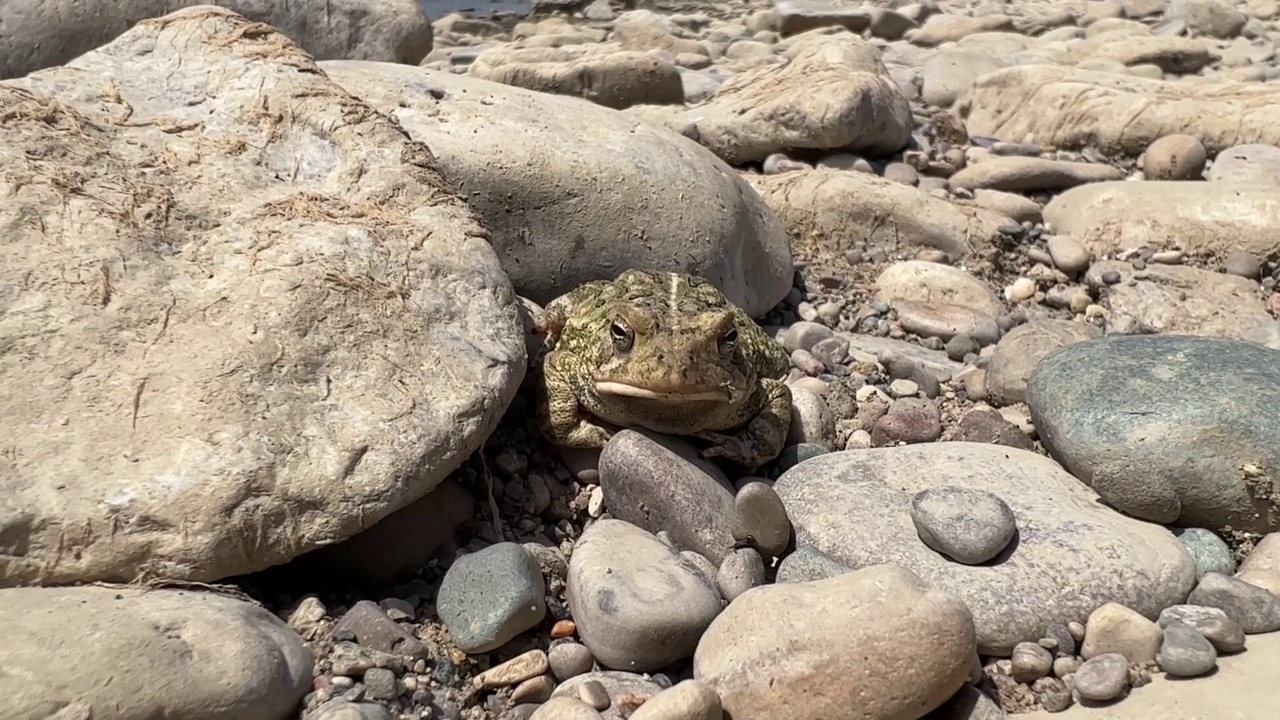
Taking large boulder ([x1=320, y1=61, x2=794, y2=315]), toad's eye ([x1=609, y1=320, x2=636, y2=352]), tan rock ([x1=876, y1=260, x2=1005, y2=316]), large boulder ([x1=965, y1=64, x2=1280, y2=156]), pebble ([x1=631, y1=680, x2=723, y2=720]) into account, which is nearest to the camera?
pebble ([x1=631, y1=680, x2=723, y2=720])

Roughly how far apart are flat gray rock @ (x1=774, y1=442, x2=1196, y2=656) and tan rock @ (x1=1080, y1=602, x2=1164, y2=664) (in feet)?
0.45

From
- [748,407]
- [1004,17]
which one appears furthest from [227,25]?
[1004,17]

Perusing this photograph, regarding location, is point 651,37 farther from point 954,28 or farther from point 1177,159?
point 1177,159

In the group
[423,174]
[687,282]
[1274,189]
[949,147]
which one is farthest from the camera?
[949,147]

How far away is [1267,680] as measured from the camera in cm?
328

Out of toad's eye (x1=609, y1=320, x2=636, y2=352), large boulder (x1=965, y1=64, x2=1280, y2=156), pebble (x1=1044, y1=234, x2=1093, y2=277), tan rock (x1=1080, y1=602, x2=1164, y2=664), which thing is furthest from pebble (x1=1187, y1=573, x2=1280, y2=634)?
large boulder (x1=965, y1=64, x2=1280, y2=156)

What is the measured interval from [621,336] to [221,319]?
5.22ft

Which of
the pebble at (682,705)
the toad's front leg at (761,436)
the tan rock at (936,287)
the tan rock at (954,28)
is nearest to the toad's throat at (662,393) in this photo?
the toad's front leg at (761,436)

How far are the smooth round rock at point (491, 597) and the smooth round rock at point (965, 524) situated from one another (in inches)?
59.0

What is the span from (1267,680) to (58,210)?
15.1 feet

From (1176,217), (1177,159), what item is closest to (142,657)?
(1176,217)

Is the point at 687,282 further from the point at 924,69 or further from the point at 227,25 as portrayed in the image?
the point at 924,69

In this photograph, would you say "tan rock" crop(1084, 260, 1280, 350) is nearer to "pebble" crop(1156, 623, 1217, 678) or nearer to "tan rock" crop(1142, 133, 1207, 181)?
"tan rock" crop(1142, 133, 1207, 181)

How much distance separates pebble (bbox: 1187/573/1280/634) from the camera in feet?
11.8
